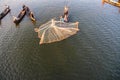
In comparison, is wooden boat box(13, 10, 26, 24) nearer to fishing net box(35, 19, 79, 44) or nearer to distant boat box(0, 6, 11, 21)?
distant boat box(0, 6, 11, 21)

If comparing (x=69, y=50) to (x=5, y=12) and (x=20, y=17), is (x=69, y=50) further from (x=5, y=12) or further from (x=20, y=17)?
(x=5, y=12)

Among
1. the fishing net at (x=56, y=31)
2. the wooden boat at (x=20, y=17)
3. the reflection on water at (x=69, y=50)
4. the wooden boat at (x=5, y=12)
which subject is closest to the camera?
the reflection on water at (x=69, y=50)

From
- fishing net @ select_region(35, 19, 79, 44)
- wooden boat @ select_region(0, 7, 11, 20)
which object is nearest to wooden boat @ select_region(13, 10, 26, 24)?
wooden boat @ select_region(0, 7, 11, 20)

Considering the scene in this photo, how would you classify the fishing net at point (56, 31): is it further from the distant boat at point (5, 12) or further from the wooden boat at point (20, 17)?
the distant boat at point (5, 12)

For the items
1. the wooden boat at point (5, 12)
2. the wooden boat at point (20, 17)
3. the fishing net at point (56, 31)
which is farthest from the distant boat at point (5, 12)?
the fishing net at point (56, 31)

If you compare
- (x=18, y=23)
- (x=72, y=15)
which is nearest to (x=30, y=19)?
(x=18, y=23)

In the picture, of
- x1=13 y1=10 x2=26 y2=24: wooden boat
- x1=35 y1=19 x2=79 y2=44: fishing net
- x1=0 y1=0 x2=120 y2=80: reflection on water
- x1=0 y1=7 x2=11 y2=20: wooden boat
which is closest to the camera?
x1=0 y1=0 x2=120 y2=80: reflection on water
